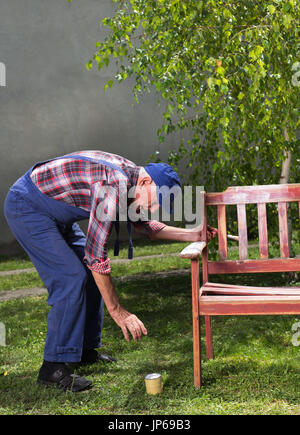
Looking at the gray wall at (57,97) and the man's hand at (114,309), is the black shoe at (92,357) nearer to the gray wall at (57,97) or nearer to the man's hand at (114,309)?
the man's hand at (114,309)

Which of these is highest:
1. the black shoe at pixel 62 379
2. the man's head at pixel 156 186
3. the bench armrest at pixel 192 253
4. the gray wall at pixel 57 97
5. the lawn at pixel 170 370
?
the gray wall at pixel 57 97

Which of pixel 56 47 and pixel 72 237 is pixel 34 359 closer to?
pixel 72 237

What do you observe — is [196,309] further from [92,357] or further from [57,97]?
[57,97]

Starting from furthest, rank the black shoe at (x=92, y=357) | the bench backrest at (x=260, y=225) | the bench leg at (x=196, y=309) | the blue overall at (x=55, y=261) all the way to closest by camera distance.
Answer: the black shoe at (x=92, y=357) → the bench backrest at (x=260, y=225) → the blue overall at (x=55, y=261) → the bench leg at (x=196, y=309)

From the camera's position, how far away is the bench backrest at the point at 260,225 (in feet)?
10.5

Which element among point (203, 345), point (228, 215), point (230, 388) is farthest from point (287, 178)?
point (230, 388)

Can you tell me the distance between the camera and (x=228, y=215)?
607 cm

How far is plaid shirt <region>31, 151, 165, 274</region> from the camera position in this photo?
8.34 ft

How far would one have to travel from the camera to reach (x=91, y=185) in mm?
2639

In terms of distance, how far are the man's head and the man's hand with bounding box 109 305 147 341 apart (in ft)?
1.80

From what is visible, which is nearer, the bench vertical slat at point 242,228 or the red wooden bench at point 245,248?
the red wooden bench at point 245,248

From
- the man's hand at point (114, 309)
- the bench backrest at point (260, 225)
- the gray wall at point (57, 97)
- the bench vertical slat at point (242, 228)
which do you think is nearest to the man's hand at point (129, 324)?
the man's hand at point (114, 309)

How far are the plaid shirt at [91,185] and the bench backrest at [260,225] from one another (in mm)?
798
